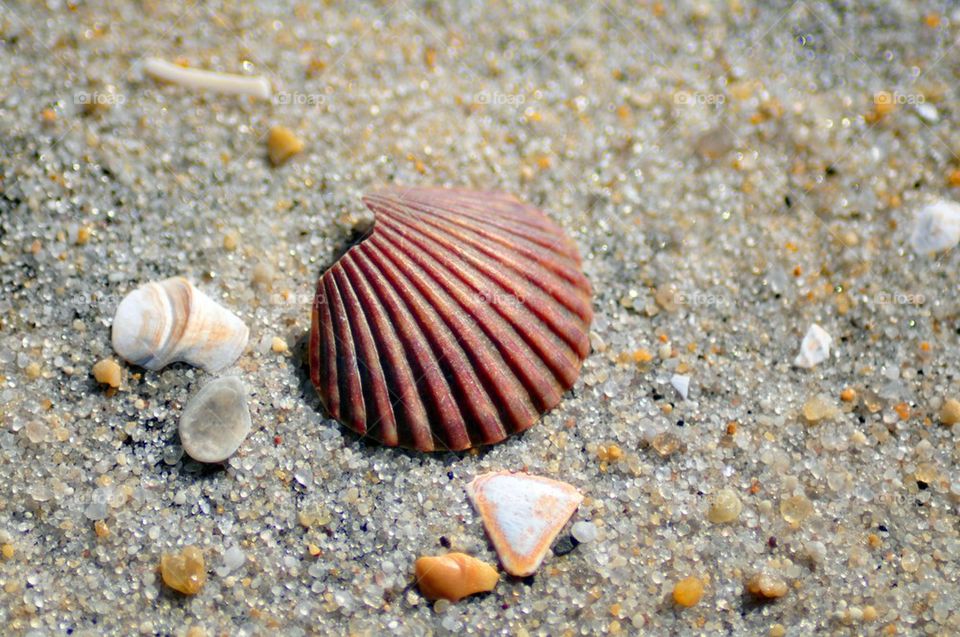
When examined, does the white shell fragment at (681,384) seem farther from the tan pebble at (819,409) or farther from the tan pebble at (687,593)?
the tan pebble at (687,593)

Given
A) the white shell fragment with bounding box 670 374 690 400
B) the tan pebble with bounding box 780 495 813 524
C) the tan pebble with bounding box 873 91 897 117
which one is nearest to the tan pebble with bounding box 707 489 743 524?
the tan pebble with bounding box 780 495 813 524

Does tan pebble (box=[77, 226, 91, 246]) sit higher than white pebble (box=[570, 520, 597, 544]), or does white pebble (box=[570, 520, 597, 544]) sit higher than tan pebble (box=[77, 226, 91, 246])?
tan pebble (box=[77, 226, 91, 246])

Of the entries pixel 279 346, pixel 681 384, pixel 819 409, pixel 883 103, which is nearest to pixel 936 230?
pixel 883 103

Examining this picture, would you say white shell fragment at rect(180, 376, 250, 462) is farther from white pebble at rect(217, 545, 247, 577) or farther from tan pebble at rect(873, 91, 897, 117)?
tan pebble at rect(873, 91, 897, 117)

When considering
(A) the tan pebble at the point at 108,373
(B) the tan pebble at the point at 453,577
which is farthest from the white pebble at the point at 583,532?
(A) the tan pebble at the point at 108,373

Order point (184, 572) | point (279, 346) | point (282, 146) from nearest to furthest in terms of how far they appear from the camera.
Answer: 1. point (184, 572)
2. point (279, 346)
3. point (282, 146)

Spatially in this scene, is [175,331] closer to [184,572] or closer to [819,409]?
[184,572]
